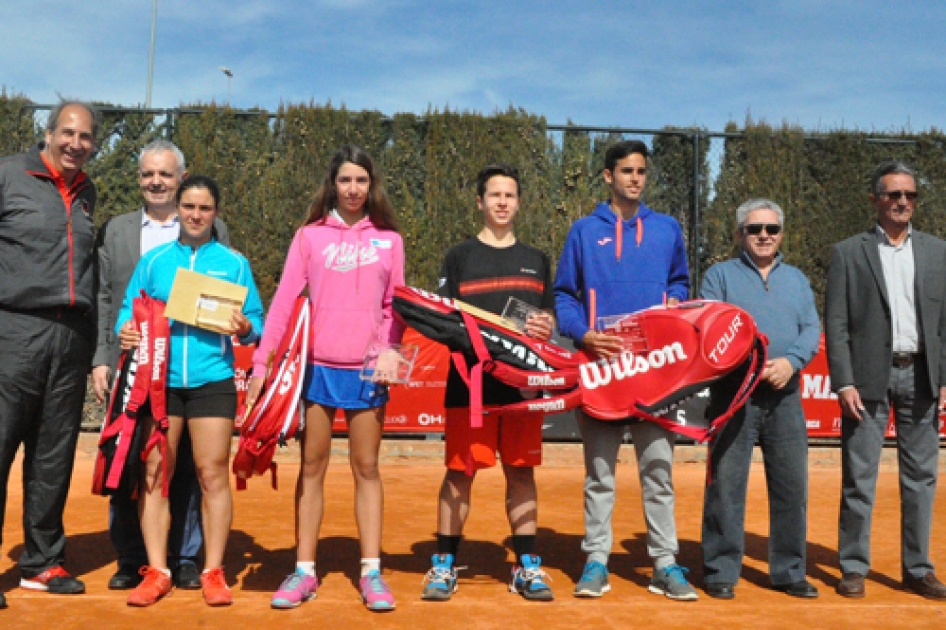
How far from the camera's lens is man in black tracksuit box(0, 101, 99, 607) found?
13.9 feet

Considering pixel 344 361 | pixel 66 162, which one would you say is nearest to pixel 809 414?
pixel 344 361

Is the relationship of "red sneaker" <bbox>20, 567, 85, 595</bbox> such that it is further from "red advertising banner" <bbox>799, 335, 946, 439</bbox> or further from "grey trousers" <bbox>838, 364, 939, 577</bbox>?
"red advertising banner" <bbox>799, 335, 946, 439</bbox>

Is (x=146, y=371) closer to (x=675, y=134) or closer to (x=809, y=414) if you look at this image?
(x=809, y=414)

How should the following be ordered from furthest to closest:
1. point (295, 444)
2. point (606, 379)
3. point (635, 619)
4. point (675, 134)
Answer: point (675, 134)
point (295, 444)
point (606, 379)
point (635, 619)

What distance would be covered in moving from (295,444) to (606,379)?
6.75 meters

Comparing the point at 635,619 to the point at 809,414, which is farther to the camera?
the point at 809,414

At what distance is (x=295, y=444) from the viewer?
1022cm

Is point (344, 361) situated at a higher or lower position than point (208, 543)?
higher

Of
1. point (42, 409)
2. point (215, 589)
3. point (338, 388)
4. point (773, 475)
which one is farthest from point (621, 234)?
point (42, 409)

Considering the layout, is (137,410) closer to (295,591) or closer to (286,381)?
(286,381)

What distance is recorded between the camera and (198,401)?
415cm

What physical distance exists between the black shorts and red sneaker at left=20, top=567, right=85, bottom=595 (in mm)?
1047

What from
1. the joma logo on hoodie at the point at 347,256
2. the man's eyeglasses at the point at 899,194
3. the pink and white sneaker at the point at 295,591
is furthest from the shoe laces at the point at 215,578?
the man's eyeglasses at the point at 899,194

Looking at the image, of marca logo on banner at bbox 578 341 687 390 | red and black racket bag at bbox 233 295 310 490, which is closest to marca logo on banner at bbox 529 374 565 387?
marca logo on banner at bbox 578 341 687 390
